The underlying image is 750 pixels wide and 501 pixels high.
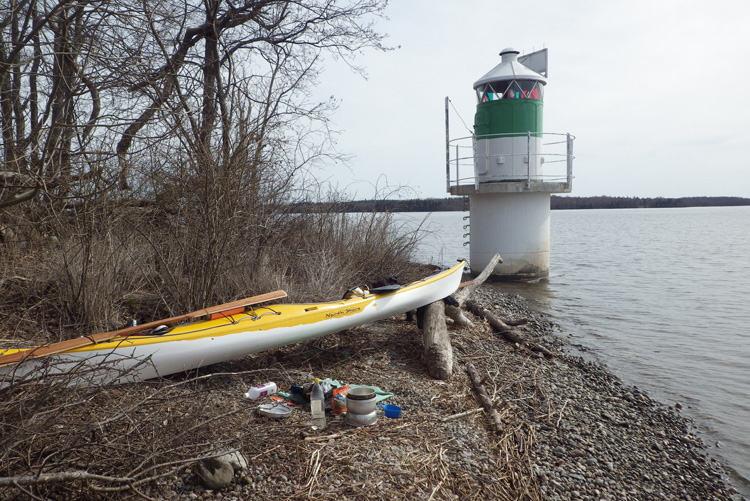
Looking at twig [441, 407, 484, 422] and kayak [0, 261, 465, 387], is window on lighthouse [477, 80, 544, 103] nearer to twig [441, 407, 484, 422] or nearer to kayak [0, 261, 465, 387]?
kayak [0, 261, 465, 387]

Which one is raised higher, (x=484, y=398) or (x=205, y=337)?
(x=205, y=337)

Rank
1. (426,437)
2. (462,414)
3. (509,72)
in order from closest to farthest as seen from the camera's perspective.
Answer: (426,437) < (462,414) < (509,72)

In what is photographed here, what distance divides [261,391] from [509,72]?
37.5ft

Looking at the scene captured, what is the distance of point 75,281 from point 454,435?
160 inches

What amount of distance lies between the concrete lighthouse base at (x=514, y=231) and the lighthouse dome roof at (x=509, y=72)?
2.87 metres

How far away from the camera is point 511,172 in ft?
43.7

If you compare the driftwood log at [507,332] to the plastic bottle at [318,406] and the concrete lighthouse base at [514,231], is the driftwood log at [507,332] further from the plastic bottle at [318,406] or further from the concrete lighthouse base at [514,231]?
the concrete lighthouse base at [514,231]

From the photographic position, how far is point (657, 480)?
4.03 meters

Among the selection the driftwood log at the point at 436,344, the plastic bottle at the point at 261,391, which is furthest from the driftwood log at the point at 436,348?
the plastic bottle at the point at 261,391

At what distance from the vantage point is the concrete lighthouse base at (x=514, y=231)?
13.5 meters

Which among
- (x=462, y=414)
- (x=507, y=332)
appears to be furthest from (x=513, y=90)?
(x=462, y=414)

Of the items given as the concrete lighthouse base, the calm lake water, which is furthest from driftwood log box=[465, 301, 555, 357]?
the concrete lighthouse base

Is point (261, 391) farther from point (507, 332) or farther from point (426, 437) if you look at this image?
point (507, 332)

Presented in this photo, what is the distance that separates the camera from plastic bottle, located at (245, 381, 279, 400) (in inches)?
168
